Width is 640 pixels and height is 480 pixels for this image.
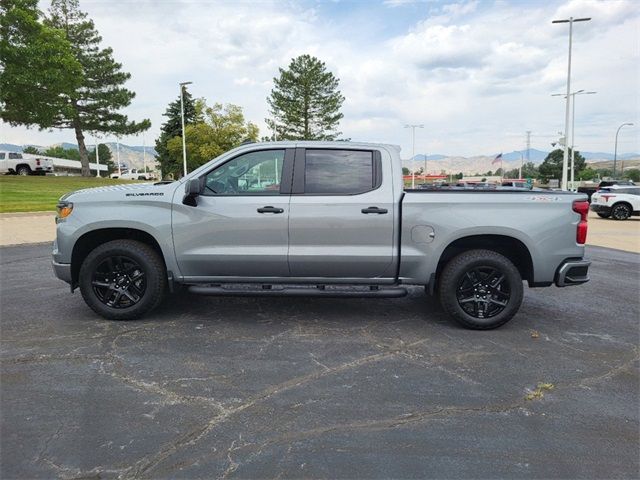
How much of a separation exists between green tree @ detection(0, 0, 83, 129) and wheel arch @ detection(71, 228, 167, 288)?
2869cm

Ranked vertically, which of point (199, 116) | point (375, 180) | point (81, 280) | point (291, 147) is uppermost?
point (199, 116)

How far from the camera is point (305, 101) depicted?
190 ft

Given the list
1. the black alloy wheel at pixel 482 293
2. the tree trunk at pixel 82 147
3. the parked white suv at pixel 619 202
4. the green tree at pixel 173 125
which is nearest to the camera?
the black alloy wheel at pixel 482 293

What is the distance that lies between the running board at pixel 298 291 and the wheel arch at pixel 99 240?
66 cm

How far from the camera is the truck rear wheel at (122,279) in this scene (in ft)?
16.3

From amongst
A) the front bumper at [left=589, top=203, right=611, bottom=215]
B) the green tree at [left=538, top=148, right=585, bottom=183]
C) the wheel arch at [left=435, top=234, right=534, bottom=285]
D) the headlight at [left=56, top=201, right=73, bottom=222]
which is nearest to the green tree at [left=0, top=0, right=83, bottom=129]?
the headlight at [left=56, top=201, right=73, bottom=222]

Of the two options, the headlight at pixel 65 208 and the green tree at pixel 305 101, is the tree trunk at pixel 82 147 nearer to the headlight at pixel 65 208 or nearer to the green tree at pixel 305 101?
the green tree at pixel 305 101

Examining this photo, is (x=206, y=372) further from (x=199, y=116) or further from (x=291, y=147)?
(x=199, y=116)

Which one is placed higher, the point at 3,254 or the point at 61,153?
the point at 61,153

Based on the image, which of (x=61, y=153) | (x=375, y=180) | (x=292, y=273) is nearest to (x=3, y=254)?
(x=292, y=273)

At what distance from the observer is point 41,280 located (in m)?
7.12

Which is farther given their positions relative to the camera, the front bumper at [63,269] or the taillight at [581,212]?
the front bumper at [63,269]

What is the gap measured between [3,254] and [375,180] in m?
8.28

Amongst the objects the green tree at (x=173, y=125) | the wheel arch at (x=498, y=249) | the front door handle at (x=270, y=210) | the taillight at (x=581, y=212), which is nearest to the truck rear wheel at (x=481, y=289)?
the wheel arch at (x=498, y=249)
